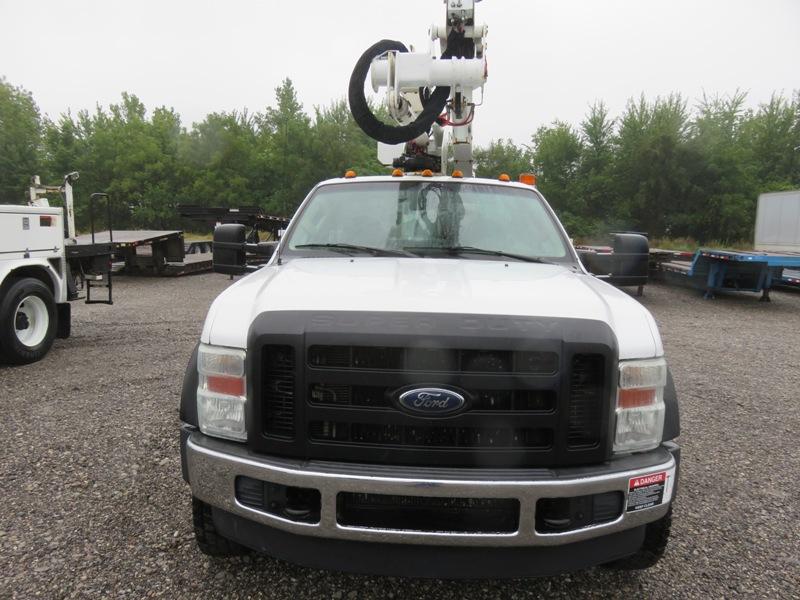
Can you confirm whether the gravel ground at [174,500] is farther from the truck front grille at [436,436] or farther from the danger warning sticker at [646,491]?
the truck front grille at [436,436]

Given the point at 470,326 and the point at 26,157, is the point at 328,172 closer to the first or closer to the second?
the point at 26,157

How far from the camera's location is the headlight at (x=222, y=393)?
2102mm

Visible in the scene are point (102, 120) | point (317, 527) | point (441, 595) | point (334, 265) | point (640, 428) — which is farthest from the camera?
point (102, 120)

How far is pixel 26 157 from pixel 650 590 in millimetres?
53481

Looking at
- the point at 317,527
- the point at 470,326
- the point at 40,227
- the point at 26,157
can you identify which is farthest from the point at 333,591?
the point at 26,157

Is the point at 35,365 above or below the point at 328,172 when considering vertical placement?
below

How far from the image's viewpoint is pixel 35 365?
6.38 metres

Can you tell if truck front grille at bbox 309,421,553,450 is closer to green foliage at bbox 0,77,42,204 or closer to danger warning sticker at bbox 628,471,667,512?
danger warning sticker at bbox 628,471,667,512

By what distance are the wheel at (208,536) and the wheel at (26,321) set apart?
16.5ft

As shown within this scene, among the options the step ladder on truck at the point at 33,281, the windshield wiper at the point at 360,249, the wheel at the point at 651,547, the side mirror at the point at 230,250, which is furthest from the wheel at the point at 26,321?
the wheel at the point at 651,547

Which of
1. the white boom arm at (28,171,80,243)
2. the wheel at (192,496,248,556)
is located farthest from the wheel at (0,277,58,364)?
the wheel at (192,496,248,556)

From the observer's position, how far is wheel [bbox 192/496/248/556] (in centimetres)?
235

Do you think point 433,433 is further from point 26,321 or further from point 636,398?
point 26,321

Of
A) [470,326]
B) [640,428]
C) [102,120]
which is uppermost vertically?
[102,120]
